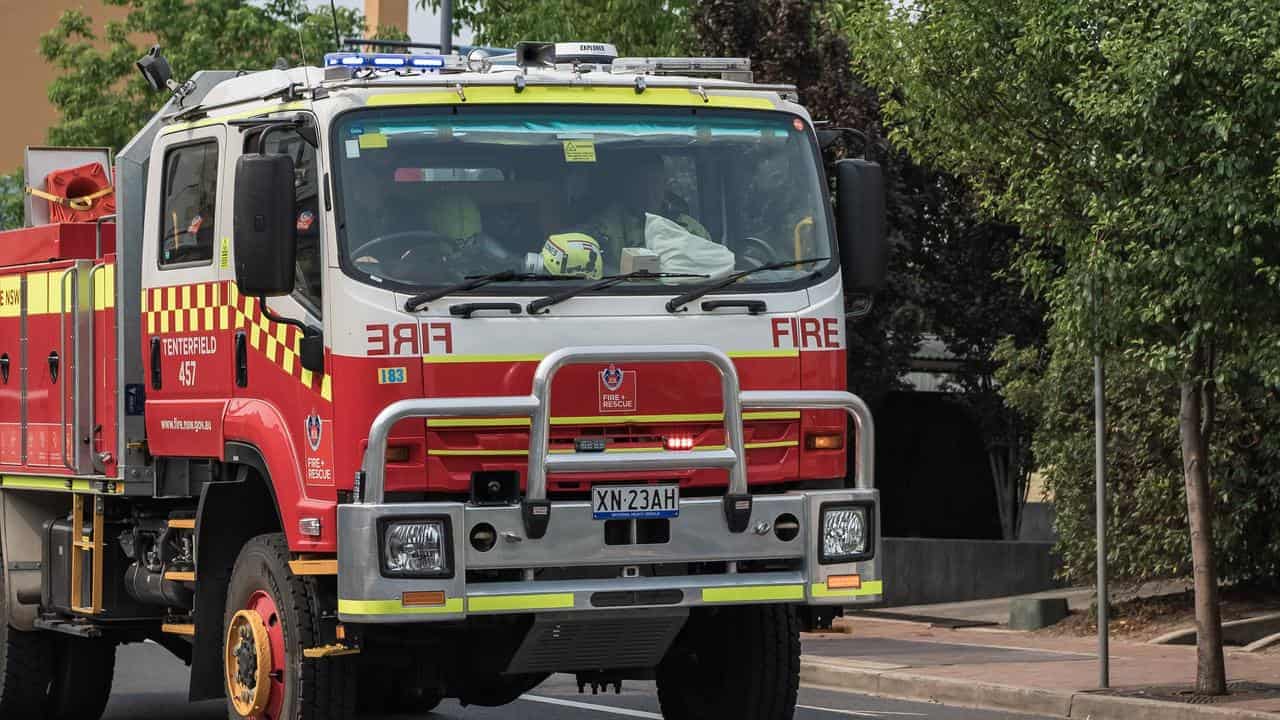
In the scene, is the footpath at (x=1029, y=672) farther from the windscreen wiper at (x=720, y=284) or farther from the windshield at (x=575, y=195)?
the windshield at (x=575, y=195)

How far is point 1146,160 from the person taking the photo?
1236cm

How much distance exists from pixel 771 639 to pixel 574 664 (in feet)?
4.02

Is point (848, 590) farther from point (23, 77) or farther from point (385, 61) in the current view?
point (23, 77)

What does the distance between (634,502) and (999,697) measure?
645 cm

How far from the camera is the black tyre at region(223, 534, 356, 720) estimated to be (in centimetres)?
879

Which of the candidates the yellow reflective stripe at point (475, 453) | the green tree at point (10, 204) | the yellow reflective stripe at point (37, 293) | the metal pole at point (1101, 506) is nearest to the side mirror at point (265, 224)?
the yellow reflective stripe at point (475, 453)

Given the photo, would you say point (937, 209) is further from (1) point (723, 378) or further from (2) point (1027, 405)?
(1) point (723, 378)

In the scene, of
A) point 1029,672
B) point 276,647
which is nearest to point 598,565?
point 276,647

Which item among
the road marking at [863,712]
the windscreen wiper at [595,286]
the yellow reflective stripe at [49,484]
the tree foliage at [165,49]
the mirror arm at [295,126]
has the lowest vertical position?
the road marking at [863,712]

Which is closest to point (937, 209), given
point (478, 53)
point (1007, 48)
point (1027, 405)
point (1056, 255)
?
point (1056, 255)

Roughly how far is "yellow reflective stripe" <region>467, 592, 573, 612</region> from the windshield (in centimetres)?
128

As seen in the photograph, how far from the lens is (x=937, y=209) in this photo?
22859mm

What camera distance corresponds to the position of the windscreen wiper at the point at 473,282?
8500 mm

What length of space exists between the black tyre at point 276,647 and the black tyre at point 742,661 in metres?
1.82
